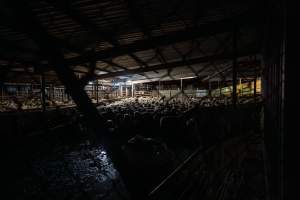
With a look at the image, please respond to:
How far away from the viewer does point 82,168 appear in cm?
559

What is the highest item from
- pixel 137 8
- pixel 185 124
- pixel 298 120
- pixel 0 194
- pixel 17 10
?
pixel 137 8

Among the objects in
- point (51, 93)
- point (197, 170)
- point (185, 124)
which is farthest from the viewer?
A: point (51, 93)

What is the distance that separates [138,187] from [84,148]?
6654 mm

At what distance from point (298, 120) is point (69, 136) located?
8600mm

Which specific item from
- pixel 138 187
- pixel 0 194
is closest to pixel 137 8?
pixel 138 187

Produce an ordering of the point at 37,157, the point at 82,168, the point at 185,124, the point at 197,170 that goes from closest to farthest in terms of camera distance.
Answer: the point at 197,170 < the point at 82,168 < the point at 37,157 < the point at 185,124

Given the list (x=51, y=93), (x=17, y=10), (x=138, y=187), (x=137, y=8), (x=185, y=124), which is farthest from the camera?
(x=51, y=93)

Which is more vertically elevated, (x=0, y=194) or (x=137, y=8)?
(x=137, y=8)

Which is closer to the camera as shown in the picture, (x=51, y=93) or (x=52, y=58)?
(x=52, y=58)

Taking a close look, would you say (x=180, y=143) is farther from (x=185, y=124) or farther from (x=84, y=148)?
(x=84, y=148)

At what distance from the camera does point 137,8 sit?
12.4 feet

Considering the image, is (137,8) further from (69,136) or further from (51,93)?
(51,93)

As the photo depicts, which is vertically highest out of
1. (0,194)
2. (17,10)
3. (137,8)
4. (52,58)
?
(137,8)

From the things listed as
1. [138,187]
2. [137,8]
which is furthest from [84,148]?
[138,187]
